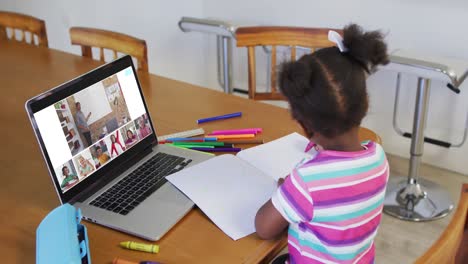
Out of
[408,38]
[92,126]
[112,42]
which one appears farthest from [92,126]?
[408,38]

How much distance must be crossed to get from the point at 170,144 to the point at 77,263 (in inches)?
22.5

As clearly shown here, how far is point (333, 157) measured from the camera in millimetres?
992

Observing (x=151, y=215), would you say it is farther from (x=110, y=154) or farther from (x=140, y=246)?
(x=110, y=154)

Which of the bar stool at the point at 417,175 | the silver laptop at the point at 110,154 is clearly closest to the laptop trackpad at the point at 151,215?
the silver laptop at the point at 110,154

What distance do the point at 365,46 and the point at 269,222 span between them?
0.37 metres

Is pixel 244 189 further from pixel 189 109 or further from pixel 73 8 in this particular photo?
pixel 73 8

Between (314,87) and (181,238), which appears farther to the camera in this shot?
(181,238)

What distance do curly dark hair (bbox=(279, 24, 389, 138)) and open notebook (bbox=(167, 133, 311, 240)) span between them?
225 mm

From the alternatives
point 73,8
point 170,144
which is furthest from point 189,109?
point 73,8

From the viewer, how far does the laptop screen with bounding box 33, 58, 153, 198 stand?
1079mm

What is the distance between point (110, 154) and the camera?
1.22 m

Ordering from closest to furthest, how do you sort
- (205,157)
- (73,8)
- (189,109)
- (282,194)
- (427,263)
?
1. (427,263)
2. (282,194)
3. (205,157)
4. (189,109)
5. (73,8)

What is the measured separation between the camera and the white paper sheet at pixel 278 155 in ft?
4.16

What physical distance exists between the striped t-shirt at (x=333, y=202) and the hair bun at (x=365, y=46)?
171 millimetres
